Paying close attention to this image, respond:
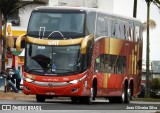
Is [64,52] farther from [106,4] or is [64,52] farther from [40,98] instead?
[106,4]

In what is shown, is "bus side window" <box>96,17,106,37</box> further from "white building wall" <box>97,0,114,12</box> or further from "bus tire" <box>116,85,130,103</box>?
"white building wall" <box>97,0,114,12</box>

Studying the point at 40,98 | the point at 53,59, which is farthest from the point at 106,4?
the point at 53,59

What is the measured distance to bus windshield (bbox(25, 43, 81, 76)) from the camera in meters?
33.8

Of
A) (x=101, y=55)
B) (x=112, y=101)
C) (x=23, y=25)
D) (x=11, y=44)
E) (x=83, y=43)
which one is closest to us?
(x=83, y=43)

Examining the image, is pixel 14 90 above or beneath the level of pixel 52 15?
beneath

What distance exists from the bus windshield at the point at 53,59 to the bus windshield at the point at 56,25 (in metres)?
0.50

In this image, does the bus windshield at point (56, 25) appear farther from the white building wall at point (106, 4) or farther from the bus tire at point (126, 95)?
the white building wall at point (106, 4)

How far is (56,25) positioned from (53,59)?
4.64ft

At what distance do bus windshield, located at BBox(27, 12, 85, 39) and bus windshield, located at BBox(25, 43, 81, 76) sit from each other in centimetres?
50

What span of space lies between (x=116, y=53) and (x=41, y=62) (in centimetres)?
547

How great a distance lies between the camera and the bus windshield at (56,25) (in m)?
33.8

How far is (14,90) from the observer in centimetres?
4594

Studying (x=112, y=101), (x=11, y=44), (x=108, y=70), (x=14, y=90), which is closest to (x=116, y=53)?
(x=108, y=70)

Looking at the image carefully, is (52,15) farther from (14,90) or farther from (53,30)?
(14,90)
